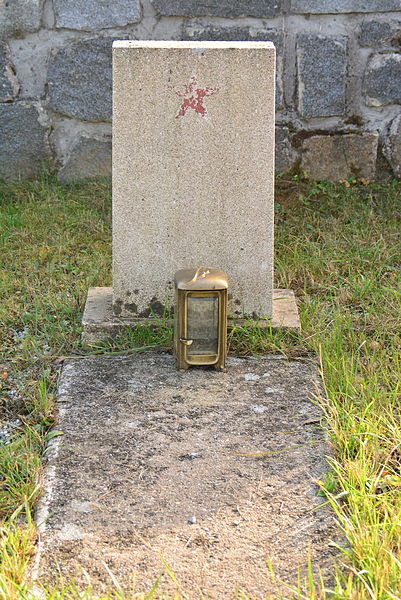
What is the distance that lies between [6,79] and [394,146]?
1.88 m

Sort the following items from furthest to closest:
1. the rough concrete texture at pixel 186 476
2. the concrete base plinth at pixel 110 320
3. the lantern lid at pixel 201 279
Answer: the concrete base plinth at pixel 110 320 < the lantern lid at pixel 201 279 < the rough concrete texture at pixel 186 476

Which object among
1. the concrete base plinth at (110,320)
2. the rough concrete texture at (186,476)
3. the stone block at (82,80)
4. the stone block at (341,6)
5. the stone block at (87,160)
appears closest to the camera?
the rough concrete texture at (186,476)

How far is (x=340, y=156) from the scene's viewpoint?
418 centimetres

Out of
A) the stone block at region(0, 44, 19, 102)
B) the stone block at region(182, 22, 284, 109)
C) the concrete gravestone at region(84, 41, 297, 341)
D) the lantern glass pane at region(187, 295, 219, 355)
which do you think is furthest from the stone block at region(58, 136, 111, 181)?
the lantern glass pane at region(187, 295, 219, 355)

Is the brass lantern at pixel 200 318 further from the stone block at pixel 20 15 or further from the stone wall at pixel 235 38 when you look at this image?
the stone block at pixel 20 15

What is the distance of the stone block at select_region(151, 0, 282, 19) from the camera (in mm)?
4004

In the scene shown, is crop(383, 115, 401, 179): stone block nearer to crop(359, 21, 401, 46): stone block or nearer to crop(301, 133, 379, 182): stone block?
crop(301, 133, 379, 182): stone block

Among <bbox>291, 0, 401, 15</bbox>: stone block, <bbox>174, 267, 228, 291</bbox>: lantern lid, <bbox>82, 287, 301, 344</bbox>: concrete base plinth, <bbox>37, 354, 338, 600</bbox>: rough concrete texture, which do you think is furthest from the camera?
<bbox>291, 0, 401, 15</bbox>: stone block

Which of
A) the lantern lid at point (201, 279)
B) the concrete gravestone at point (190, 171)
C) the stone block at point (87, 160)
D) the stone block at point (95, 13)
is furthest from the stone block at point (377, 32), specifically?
the lantern lid at point (201, 279)

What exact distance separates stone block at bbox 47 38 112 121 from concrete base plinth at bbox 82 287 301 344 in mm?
1457

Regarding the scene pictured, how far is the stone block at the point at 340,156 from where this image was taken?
164 inches

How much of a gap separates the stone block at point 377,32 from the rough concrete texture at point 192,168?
1.54m

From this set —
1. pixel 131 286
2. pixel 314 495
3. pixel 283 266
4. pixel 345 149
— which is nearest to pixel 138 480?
pixel 314 495

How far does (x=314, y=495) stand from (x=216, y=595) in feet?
1.36
